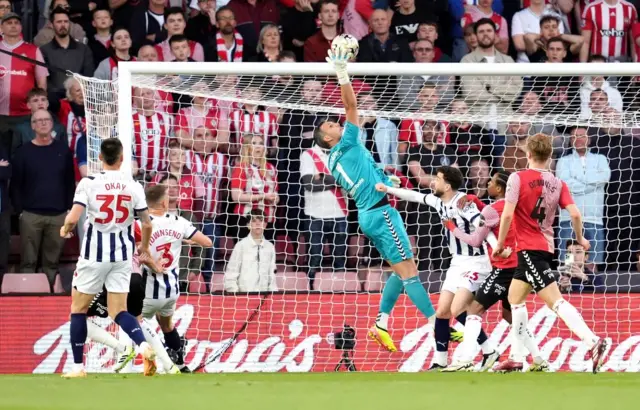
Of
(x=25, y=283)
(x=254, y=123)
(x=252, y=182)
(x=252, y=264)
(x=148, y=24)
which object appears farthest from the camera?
(x=148, y=24)

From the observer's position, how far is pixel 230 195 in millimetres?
14281

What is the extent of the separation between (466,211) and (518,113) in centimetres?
340

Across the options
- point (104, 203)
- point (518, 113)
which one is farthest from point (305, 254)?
point (104, 203)

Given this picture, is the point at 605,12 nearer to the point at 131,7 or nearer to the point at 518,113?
the point at 518,113

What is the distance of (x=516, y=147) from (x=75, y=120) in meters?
5.25

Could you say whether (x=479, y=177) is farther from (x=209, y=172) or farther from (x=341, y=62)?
(x=341, y=62)

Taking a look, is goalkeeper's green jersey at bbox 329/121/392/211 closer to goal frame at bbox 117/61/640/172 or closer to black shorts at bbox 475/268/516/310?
goal frame at bbox 117/61/640/172

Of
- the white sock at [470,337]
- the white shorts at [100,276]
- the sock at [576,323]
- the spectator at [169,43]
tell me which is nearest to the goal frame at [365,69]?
the white shorts at [100,276]

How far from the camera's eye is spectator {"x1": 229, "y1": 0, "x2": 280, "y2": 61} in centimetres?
1630

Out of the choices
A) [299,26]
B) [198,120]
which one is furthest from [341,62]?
[299,26]

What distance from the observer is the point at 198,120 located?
47.7 feet

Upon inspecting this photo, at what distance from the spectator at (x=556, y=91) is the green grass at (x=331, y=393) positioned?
4.92 meters

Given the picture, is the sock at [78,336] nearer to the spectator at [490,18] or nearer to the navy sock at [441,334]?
the navy sock at [441,334]

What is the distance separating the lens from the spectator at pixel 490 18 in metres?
16.5
